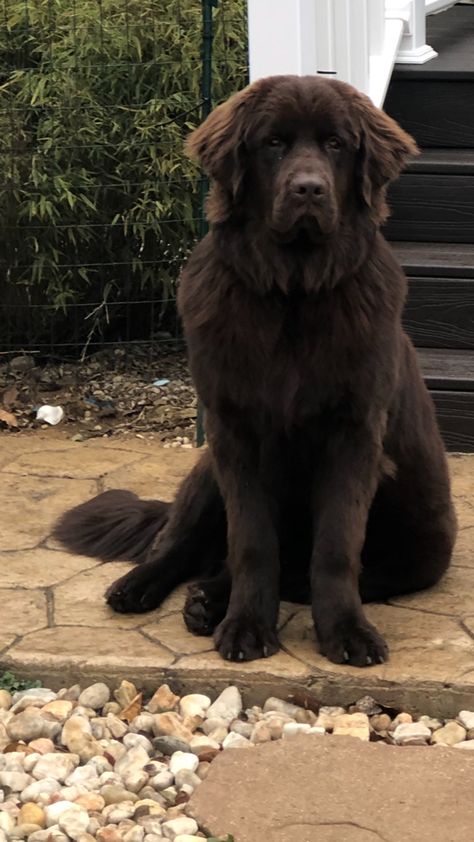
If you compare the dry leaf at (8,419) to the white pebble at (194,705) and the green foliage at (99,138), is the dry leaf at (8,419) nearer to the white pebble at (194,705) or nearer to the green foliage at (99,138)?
the green foliage at (99,138)

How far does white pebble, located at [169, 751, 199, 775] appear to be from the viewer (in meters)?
3.18

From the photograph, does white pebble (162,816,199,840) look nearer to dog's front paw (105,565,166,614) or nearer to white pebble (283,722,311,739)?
white pebble (283,722,311,739)

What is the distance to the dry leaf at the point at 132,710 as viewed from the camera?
346cm

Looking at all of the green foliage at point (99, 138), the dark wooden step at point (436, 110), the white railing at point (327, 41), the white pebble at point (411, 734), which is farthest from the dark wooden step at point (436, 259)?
the white pebble at point (411, 734)

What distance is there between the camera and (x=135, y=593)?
3980 mm

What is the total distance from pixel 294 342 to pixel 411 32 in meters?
3.25

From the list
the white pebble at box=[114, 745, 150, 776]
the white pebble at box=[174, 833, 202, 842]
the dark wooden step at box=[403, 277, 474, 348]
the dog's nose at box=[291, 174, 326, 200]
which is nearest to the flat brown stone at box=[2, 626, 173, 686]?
the white pebble at box=[114, 745, 150, 776]

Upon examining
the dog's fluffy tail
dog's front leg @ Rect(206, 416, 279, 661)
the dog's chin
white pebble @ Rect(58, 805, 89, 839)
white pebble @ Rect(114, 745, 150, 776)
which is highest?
the dog's chin

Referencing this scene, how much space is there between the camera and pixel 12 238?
21.1 feet

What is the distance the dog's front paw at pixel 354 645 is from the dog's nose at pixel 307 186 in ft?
3.60

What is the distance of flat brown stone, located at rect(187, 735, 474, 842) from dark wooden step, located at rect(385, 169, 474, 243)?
3073 mm

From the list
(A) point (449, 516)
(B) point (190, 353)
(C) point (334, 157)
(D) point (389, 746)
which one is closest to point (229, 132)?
(C) point (334, 157)

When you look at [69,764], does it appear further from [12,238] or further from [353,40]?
[12,238]

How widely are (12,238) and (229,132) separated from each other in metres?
3.05
